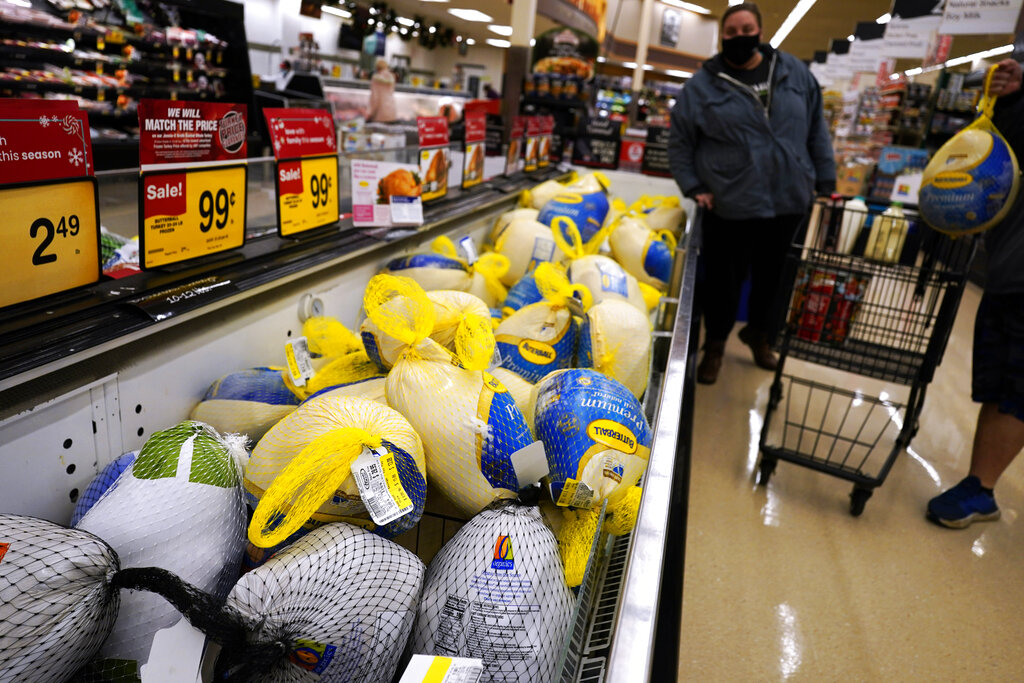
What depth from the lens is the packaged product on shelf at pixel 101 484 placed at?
100 centimetres

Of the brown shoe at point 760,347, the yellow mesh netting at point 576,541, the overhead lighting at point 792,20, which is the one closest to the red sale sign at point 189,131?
the yellow mesh netting at point 576,541

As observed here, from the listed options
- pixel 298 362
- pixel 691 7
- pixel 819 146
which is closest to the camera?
pixel 298 362

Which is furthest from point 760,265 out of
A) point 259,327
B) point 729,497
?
point 259,327

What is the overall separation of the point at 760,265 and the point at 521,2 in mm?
2379

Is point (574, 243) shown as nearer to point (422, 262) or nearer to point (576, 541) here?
point (422, 262)

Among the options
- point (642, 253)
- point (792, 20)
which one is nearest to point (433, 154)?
point (642, 253)

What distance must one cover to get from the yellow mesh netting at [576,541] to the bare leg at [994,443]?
2189 millimetres

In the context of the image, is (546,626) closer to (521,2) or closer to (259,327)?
(259,327)

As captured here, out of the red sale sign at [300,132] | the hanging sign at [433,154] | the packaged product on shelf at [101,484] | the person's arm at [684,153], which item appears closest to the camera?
the packaged product on shelf at [101,484]

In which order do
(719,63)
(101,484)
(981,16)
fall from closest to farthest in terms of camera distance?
(101,484), (719,63), (981,16)

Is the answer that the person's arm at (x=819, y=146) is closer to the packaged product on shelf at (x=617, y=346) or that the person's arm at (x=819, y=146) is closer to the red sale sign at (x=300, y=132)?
the packaged product on shelf at (x=617, y=346)

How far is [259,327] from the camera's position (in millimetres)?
1529

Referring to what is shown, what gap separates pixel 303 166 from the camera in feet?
5.48

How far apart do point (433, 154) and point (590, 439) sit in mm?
1778
